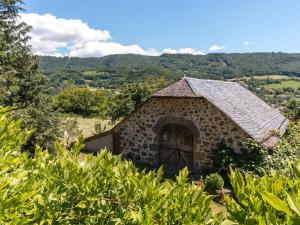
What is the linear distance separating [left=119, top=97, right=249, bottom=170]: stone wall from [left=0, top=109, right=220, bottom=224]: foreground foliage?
34.5 feet

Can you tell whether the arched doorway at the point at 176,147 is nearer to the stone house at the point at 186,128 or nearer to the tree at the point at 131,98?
the stone house at the point at 186,128

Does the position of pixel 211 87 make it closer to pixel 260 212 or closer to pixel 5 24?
pixel 5 24

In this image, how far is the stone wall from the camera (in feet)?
43.3

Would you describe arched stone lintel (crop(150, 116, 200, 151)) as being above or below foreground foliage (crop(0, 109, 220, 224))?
below

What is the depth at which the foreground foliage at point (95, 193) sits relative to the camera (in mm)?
2363

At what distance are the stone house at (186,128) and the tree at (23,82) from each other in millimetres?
3275

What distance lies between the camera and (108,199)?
8.91 feet

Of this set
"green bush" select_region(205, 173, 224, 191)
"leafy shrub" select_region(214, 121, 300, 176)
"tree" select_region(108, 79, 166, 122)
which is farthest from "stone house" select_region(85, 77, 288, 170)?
"tree" select_region(108, 79, 166, 122)

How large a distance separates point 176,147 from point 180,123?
1.23 m

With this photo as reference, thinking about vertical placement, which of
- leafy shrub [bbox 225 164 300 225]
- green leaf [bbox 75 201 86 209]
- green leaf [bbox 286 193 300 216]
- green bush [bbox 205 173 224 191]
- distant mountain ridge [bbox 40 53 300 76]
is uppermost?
distant mountain ridge [bbox 40 53 300 76]

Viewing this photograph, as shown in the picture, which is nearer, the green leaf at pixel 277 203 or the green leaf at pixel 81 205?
the green leaf at pixel 277 203

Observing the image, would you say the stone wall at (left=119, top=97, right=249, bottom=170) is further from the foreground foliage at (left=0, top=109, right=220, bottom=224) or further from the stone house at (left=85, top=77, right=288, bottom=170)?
the foreground foliage at (left=0, top=109, right=220, bottom=224)

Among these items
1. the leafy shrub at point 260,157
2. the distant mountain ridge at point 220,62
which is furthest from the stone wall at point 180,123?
the distant mountain ridge at point 220,62

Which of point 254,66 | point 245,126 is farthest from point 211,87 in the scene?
point 254,66
